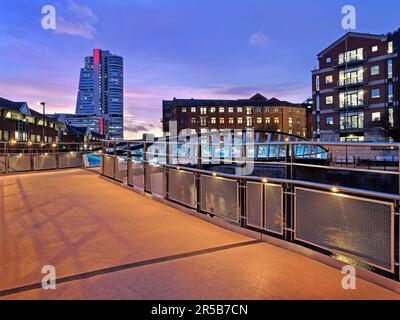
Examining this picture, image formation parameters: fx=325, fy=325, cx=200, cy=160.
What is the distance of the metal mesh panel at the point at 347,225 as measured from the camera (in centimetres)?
318

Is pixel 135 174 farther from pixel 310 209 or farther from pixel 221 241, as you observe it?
pixel 310 209

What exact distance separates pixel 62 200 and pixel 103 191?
1.52m

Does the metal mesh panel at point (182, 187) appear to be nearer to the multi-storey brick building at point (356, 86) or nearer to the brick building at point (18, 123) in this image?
the brick building at point (18, 123)

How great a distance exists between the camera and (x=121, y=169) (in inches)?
395

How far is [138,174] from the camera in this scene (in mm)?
9250

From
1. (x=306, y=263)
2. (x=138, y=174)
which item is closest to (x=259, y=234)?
(x=306, y=263)

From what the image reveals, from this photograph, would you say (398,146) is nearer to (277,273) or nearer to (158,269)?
(277,273)

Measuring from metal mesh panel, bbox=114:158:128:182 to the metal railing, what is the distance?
3537 mm

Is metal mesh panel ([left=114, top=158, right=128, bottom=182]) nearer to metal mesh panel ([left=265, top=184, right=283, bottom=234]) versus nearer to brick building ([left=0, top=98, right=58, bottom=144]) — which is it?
metal mesh panel ([left=265, top=184, right=283, bottom=234])

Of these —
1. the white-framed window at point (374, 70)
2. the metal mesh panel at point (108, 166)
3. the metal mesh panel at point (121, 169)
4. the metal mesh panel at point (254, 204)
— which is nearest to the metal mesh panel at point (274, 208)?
the metal mesh panel at point (254, 204)

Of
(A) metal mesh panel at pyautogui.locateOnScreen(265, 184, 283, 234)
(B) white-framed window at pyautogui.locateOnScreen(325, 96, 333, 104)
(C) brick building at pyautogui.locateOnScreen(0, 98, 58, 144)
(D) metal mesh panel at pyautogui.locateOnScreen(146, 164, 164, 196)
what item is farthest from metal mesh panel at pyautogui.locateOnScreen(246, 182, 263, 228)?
(B) white-framed window at pyautogui.locateOnScreen(325, 96, 333, 104)

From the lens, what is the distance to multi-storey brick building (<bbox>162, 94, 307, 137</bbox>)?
90.6m
